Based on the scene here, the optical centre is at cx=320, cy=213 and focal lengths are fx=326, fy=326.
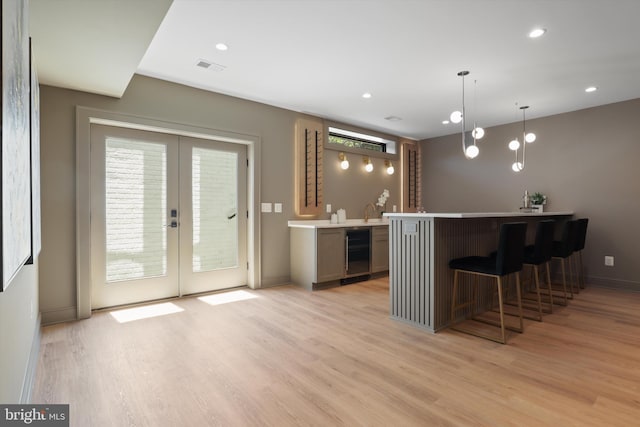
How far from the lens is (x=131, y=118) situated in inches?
139

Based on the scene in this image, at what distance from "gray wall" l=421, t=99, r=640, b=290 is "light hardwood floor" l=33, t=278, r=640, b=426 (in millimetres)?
1647

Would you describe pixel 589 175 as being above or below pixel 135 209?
above

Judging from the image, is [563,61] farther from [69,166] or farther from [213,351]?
[69,166]

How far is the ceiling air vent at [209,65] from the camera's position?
10.9 feet

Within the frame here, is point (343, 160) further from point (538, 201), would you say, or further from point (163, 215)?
point (538, 201)

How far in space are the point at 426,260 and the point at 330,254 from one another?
1.82 m

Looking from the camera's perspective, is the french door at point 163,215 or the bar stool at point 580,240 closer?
the french door at point 163,215

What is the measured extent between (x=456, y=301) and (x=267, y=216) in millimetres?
2660

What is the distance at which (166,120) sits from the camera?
3.75 meters

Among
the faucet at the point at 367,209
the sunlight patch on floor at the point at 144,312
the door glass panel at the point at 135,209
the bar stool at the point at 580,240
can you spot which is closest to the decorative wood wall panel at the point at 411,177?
the faucet at the point at 367,209

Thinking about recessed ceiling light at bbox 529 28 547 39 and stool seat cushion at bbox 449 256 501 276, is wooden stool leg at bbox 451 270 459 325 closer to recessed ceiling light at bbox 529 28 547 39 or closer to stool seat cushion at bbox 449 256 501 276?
stool seat cushion at bbox 449 256 501 276

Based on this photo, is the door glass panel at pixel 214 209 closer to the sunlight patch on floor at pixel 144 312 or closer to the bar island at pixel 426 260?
the sunlight patch on floor at pixel 144 312

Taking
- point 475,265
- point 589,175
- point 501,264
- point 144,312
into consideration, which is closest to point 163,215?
point 144,312

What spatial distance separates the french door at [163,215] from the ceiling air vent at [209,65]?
962 millimetres
